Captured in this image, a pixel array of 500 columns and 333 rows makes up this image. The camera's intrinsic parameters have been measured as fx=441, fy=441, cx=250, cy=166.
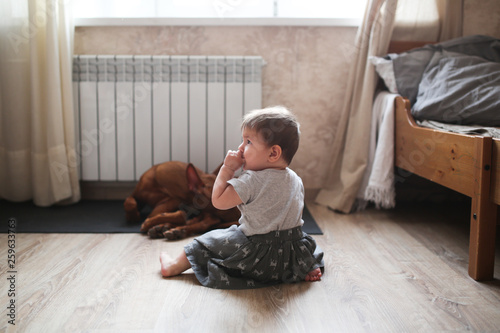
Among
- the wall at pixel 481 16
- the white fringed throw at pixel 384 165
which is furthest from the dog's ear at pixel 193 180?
the wall at pixel 481 16

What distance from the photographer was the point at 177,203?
6.28 feet

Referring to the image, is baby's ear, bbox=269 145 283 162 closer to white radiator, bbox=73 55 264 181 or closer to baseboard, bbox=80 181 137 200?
white radiator, bbox=73 55 264 181

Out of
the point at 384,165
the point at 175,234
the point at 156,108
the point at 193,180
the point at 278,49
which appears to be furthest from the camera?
the point at 278,49

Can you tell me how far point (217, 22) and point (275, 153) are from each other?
1.25 m

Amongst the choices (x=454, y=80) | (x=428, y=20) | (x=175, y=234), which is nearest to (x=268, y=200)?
(x=175, y=234)

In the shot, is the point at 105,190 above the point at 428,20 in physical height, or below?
below

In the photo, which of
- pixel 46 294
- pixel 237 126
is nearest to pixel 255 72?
pixel 237 126

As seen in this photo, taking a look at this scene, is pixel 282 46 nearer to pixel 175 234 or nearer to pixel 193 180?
pixel 193 180

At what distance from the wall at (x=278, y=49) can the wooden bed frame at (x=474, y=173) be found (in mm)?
741

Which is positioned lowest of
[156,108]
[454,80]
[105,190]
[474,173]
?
[105,190]

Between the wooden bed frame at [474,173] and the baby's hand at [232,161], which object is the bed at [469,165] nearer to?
the wooden bed frame at [474,173]

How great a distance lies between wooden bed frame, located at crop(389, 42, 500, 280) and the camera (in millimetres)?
1281

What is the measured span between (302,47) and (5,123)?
152cm

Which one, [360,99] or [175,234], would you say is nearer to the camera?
[175,234]
